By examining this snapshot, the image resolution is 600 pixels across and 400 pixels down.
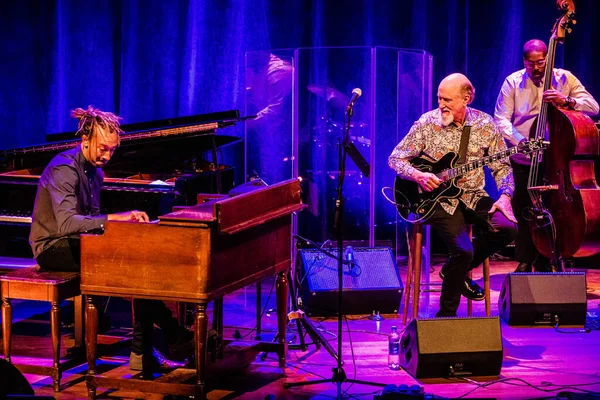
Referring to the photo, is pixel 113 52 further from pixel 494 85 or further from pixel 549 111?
pixel 549 111

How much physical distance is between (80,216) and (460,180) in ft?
7.97

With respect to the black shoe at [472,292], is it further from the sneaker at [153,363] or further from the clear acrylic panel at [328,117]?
the sneaker at [153,363]

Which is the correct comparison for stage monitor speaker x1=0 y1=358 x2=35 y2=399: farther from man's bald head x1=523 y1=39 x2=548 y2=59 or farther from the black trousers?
man's bald head x1=523 y1=39 x2=548 y2=59

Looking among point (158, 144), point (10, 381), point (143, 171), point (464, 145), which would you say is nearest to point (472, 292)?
point (464, 145)

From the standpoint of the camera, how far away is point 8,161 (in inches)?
252

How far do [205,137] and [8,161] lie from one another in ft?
5.04

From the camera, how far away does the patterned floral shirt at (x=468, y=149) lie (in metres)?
5.55

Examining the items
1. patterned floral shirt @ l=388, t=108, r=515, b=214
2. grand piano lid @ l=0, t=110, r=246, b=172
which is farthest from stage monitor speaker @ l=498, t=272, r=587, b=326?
grand piano lid @ l=0, t=110, r=246, b=172

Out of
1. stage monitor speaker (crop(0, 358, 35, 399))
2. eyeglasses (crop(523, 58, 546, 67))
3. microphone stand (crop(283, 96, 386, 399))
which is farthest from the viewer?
eyeglasses (crop(523, 58, 546, 67))

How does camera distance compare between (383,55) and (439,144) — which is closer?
(439,144)

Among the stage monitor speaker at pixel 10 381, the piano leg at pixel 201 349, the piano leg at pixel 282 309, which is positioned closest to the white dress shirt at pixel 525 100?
the piano leg at pixel 282 309

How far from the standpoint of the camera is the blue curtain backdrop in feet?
25.8

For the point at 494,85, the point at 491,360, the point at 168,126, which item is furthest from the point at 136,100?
the point at 491,360

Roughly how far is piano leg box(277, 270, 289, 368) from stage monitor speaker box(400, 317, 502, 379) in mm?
728
